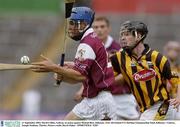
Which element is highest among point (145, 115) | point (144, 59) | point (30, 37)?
point (144, 59)

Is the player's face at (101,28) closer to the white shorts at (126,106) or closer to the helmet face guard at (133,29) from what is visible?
the white shorts at (126,106)

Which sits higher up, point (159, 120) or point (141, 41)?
point (141, 41)

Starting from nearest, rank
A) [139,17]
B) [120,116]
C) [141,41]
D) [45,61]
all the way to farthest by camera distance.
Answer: [45,61], [141,41], [120,116], [139,17]

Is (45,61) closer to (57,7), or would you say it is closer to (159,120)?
(159,120)

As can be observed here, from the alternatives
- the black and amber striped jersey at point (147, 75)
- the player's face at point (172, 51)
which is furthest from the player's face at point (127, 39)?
the player's face at point (172, 51)

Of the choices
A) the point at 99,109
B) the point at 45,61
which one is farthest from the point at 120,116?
the point at 45,61

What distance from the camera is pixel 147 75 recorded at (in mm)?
9539

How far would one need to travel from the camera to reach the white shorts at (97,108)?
9719 mm

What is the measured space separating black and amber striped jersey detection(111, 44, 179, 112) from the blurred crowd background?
894cm

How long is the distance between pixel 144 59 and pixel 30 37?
11.8 m

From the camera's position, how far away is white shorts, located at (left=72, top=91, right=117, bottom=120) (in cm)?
972

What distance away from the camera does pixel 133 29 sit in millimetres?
9609

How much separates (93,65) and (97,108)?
20.7 inches

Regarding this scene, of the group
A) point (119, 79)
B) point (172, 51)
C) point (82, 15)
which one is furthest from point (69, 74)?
point (172, 51)
